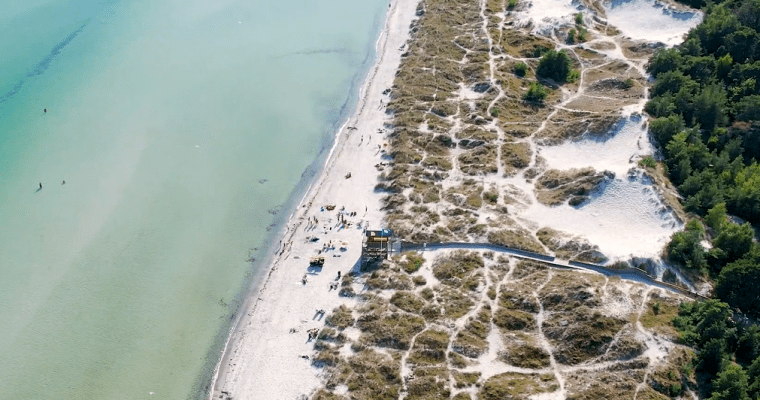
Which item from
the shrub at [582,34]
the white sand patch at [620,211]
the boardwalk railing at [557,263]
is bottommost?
the boardwalk railing at [557,263]

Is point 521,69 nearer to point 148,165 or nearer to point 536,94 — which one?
point 536,94

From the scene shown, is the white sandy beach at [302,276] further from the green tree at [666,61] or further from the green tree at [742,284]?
the green tree at [666,61]

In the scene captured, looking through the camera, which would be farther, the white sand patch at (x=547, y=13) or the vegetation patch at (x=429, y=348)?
the white sand patch at (x=547, y=13)

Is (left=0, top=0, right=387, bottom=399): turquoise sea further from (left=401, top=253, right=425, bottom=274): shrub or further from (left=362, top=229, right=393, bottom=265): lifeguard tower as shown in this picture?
(left=401, top=253, right=425, bottom=274): shrub

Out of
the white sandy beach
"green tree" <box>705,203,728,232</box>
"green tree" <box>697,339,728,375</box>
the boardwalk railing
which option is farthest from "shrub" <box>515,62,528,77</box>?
"green tree" <box>697,339,728,375</box>

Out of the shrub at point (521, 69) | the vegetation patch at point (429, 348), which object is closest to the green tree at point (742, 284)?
the vegetation patch at point (429, 348)

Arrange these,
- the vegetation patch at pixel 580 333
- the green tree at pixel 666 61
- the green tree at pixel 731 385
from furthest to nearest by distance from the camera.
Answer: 1. the green tree at pixel 666 61
2. the vegetation patch at pixel 580 333
3. the green tree at pixel 731 385

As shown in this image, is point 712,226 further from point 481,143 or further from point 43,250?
point 43,250

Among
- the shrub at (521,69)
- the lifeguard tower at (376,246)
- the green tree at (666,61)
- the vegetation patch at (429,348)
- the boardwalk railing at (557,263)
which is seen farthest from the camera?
the shrub at (521,69)
